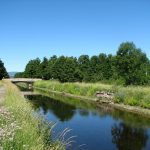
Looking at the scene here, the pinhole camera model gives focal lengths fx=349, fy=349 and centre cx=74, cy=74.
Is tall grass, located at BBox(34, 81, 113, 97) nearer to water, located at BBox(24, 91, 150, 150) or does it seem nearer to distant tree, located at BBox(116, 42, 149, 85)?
distant tree, located at BBox(116, 42, 149, 85)

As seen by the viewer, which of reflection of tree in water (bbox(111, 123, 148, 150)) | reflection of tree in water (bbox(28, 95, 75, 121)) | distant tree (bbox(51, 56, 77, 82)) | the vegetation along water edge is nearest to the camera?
reflection of tree in water (bbox(111, 123, 148, 150))

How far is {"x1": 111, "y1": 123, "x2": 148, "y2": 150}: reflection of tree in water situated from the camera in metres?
20.0

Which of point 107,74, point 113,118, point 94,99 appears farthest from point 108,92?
point 107,74

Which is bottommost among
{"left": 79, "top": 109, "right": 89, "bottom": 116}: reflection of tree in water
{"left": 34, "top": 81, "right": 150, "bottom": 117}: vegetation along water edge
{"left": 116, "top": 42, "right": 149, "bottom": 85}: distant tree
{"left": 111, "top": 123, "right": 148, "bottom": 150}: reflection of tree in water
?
{"left": 111, "top": 123, "right": 148, "bottom": 150}: reflection of tree in water

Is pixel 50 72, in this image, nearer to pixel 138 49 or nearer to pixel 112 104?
pixel 138 49

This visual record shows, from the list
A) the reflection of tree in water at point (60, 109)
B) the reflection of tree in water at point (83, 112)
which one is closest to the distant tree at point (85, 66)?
the reflection of tree in water at point (60, 109)

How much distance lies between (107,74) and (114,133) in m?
58.5

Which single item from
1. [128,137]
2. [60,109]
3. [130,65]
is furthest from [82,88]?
[128,137]

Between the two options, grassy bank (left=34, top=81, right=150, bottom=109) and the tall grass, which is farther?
the tall grass

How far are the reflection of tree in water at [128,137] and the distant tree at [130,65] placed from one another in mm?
41184

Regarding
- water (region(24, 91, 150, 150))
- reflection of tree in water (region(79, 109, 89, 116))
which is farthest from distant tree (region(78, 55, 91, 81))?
water (region(24, 91, 150, 150))

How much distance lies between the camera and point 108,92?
45.9 meters

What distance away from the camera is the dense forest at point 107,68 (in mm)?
68562

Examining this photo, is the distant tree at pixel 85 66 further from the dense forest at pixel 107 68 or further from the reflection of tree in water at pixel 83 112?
the reflection of tree in water at pixel 83 112
